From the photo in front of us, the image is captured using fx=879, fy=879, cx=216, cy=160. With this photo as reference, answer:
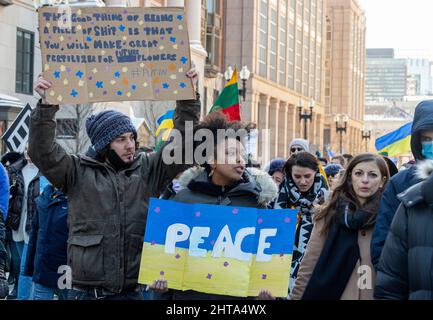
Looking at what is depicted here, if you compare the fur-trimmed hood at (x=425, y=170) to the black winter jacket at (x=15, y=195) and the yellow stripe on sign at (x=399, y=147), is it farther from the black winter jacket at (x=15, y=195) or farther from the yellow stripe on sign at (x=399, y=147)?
the yellow stripe on sign at (x=399, y=147)

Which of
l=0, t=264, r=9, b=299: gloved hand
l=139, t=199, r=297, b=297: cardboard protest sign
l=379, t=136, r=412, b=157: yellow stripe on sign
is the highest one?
l=379, t=136, r=412, b=157: yellow stripe on sign

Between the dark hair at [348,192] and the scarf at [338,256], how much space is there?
40mm

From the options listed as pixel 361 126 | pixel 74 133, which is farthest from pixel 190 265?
pixel 361 126

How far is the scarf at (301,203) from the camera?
816cm

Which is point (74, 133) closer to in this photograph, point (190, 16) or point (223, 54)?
point (190, 16)

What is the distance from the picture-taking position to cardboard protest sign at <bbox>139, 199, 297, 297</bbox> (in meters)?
5.47

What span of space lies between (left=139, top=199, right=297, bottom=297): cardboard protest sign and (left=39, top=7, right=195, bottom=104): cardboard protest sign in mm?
839

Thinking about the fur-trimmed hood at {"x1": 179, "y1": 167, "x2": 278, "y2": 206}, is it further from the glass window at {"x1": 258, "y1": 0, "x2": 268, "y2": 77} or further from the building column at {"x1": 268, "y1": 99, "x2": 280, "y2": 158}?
the building column at {"x1": 268, "y1": 99, "x2": 280, "y2": 158}

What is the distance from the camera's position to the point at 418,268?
400cm

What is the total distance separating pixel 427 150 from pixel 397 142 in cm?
1207

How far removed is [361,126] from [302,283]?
113653 millimetres

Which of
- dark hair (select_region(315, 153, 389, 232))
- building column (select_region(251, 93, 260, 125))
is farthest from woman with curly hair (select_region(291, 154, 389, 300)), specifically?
building column (select_region(251, 93, 260, 125))

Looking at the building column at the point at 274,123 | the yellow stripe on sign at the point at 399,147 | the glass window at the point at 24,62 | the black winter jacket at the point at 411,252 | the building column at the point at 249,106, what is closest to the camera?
the black winter jacket at the point at 411,252

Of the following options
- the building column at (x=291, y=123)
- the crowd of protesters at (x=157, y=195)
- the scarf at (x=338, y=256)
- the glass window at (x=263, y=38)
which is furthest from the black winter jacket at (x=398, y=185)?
the building column at (x=291, y=123)
